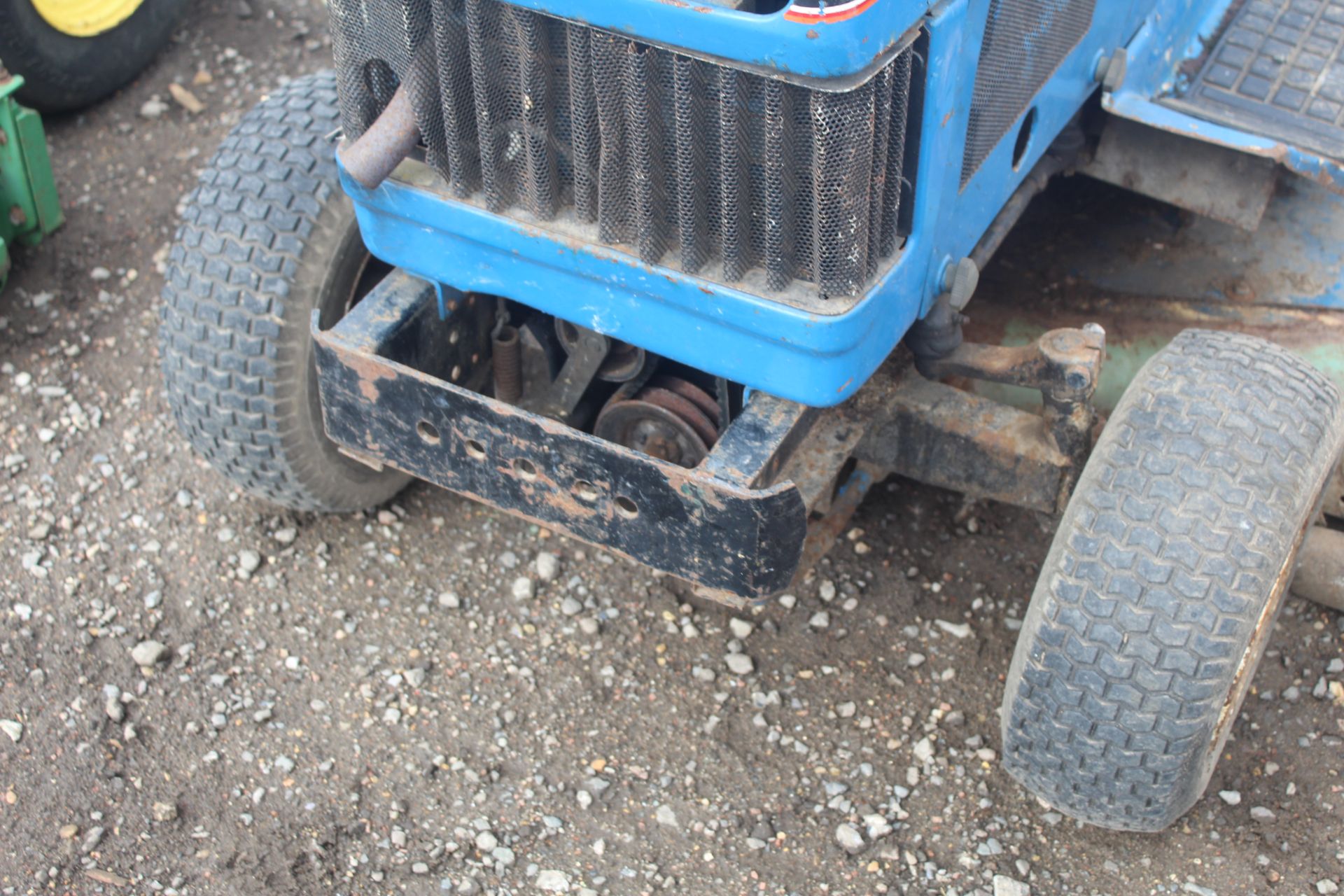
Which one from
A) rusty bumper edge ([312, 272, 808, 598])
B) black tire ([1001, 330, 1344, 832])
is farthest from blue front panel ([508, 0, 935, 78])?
black tire ([1001, 330, 1344, 832])

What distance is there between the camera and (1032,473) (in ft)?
8.77

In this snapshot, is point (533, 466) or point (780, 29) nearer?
point (780, 29)

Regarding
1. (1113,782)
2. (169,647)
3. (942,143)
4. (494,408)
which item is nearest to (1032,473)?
(1113,782)

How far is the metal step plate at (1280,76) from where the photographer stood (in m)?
2.97

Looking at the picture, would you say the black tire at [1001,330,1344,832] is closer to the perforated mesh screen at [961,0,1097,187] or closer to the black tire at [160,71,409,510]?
the perforated mesh screen at [961,0,1097,187]

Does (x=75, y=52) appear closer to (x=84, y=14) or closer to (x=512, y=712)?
(x=84, y=14)

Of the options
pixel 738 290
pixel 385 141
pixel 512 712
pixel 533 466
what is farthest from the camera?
pixel 512 712

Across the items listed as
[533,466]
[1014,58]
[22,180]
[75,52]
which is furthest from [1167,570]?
[75,52]

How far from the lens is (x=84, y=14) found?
14.7ft

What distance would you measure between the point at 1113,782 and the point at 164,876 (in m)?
1.79

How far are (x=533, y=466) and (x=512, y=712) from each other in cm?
76

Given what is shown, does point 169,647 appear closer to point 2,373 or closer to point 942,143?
point 2,373

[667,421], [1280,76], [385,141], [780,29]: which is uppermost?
[780,29]

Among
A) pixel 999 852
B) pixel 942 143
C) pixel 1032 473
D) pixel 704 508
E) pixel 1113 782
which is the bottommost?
pixel 999 852
